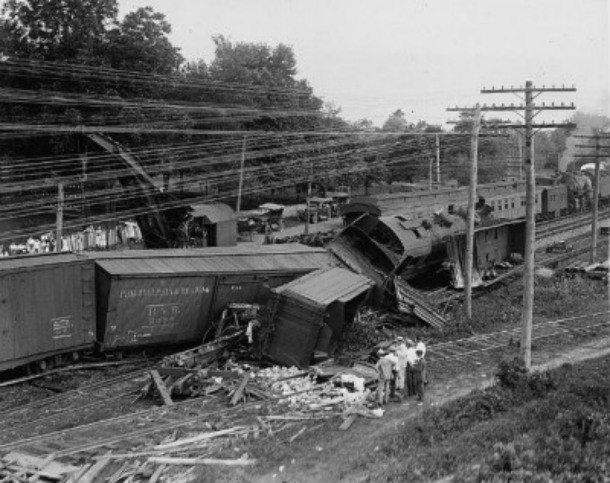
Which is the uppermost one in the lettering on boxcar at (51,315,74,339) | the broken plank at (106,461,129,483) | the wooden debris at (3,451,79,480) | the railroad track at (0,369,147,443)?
the lettering on boxcar at (51,315,74,339)

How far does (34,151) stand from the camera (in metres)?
36.2

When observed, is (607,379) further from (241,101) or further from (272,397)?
(241,101)

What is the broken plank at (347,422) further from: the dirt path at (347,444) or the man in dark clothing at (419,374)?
the man in dark clothing at (419,374)

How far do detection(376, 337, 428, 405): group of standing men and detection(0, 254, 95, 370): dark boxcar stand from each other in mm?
7841

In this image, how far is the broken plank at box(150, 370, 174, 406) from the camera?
1434cm

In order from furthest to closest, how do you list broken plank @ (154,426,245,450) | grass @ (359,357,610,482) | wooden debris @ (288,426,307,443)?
1. wooden debris @ (288,426,307,443)
2. broken plank @ (154,426,245,450)
3. grass @ (359,357,610,482)

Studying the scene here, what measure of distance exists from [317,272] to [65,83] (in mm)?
23086

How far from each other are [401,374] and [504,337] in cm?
726

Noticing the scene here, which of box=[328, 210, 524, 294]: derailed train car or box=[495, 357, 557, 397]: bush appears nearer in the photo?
box=[495, 357, 557, 397]: bush

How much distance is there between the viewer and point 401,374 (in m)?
14.8

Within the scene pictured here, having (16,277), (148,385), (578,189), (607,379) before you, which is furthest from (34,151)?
(578,189)

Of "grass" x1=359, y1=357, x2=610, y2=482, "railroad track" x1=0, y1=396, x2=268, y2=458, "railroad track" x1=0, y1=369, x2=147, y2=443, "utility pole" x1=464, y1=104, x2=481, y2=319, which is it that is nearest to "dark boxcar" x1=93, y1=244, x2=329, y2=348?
"railroad track" x1=0, y1=369, x2=147, y2=443

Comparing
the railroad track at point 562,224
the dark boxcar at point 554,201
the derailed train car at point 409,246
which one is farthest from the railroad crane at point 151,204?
the dark boxcar at point 554,201

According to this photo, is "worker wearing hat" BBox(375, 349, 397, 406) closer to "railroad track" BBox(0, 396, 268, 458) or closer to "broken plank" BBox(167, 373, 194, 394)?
"railroad track" BBox(0, 396, 268, 458)
